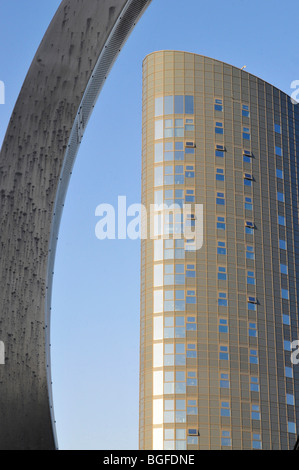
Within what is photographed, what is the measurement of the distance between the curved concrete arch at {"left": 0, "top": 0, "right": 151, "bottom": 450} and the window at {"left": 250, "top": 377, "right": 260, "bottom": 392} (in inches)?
2184

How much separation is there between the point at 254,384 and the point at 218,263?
9.25 meters

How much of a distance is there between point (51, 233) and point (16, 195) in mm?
431

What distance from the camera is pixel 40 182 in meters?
6.82

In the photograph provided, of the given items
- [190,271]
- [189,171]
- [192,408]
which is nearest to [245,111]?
[189,171]

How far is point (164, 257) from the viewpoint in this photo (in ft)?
204

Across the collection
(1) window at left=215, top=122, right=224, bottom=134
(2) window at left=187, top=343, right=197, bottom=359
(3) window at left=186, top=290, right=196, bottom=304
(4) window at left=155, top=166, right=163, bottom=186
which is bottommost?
(2) window at left=187, top=343, right=197, bottom=359

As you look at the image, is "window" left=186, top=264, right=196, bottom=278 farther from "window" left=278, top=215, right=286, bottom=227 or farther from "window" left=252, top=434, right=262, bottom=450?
"window" left=252, top=434, right=262, bottom=450

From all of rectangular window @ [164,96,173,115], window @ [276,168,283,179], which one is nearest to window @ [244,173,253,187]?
window @ [276,168,283,179]

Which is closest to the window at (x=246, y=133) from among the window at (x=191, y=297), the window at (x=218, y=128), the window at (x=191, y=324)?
the window at (x=218, y=128)

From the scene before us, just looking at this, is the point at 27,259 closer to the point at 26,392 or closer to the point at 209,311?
the point at 26,392

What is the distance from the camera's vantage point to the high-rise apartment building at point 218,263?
59062 millimetres

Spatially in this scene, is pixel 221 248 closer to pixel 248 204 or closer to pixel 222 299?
pixel 222 299

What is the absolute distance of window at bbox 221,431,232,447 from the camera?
187 ft

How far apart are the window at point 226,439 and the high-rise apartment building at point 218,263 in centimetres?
7
